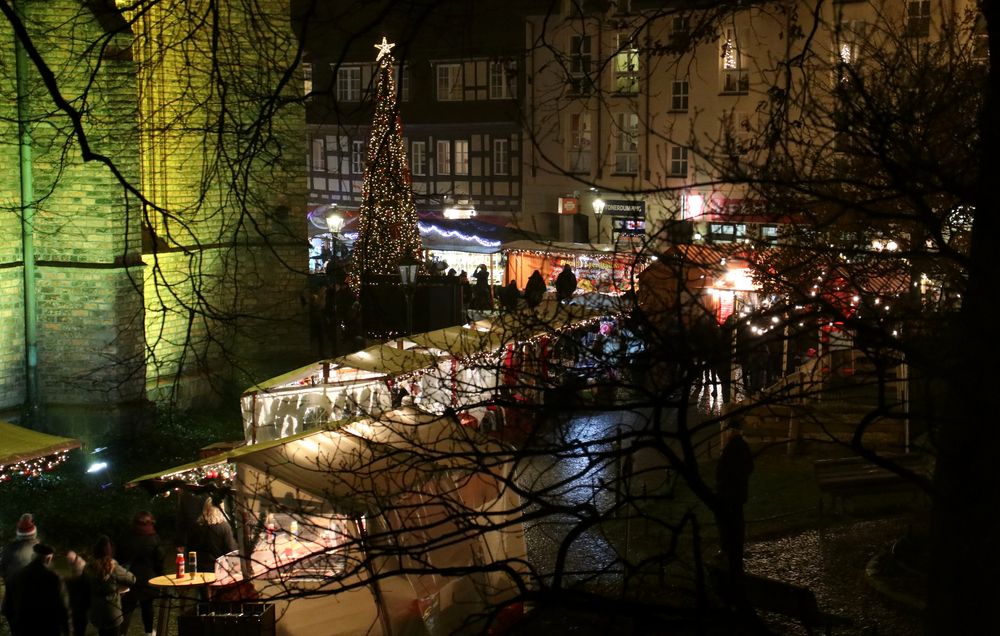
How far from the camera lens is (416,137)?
167 ft

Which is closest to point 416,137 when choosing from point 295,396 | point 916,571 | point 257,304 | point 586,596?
point 257,304

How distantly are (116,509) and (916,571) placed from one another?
8813 millimetres

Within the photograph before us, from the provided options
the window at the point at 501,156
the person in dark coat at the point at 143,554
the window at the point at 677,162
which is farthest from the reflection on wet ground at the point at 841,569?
the window at the point at 501,156

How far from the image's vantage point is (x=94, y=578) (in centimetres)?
1047

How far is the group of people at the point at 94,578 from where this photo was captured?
9992 mm

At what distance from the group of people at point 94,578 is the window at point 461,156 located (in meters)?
38.5

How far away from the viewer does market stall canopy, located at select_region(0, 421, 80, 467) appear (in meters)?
12.6

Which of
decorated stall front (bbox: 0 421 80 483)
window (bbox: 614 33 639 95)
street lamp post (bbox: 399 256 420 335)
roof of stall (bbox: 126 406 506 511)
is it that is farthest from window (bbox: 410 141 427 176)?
roof of stall (bbox: 126 406 506 511)

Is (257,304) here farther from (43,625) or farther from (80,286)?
(43,625)

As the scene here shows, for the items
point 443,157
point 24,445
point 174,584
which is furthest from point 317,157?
point 174,584

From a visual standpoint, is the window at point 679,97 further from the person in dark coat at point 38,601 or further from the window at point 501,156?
the person in dark coat at point 38,601

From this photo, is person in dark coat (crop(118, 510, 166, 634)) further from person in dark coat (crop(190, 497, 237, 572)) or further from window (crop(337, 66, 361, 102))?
window (crop(337, 66, 361, 102))

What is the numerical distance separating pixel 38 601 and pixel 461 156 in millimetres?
40760

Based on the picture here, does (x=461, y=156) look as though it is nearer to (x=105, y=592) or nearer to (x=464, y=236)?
(x=464, y=236)
